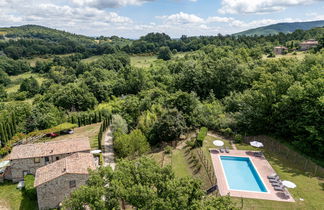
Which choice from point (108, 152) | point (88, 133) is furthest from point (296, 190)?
point (88, 133)

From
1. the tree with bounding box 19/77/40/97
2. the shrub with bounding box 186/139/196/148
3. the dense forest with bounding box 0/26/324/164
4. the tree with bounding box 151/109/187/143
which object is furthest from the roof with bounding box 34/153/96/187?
the tree with bounding box 19/77/40/97

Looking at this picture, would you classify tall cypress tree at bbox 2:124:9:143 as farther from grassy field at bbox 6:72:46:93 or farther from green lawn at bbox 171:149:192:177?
grassy field at bbox 6:72:46:93

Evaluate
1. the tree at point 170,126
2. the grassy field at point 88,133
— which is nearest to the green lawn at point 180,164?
the tree at point 170,126

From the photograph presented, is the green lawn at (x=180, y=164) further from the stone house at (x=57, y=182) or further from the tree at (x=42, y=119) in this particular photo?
the tree at (x=42, y=119)

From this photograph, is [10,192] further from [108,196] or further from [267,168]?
[267,168]

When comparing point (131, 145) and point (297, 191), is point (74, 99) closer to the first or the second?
point (131, 145)

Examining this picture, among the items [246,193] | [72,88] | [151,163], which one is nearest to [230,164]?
[246,193]
